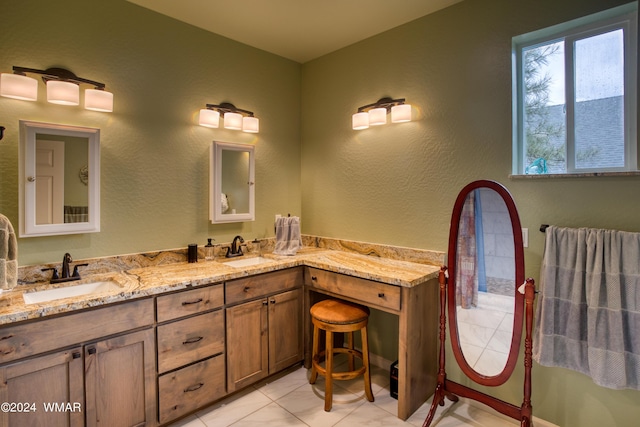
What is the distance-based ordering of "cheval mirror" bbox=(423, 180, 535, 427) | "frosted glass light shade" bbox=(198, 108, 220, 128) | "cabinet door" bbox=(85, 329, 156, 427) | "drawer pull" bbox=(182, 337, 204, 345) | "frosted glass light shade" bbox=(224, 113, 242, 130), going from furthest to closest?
1. "frosted glass light shade" bbox=(224, 113, 242, 130)
2. "frosted glass light shade" bbox=(198, 108, 220, 128)
3. "drawer pull" bbox=(182, 337, 204, 345)
4. "cheval mirror" bbox=(423, 180, 535, 427)
5. "cabinet door" bbox=(85, 329, 156, 427)

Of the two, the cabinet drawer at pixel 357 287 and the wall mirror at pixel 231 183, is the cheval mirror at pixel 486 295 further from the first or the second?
the wall mirror at pixel 231 183

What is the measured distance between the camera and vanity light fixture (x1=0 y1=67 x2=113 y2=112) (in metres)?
1.89

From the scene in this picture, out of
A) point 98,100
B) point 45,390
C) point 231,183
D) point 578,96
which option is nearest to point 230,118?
point 231,183

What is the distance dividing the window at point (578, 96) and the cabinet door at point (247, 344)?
198cm

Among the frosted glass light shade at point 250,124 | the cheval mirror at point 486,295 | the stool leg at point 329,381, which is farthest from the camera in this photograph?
the frosted glass light shade at point 250,124

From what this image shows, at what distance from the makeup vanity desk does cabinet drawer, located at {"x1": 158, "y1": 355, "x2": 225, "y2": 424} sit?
896 millimetres

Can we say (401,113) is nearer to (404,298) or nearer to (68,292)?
(404,298)

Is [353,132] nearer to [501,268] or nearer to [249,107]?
[249,107]

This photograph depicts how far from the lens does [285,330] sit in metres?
2.62

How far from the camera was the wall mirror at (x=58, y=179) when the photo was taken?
197cm

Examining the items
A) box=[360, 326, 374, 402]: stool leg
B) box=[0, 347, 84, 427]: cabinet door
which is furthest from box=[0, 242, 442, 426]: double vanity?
box=[360, 326, 374, 402]: stool leg

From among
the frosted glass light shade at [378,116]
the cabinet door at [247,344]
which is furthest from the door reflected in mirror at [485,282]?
the cabinet door at [247,344]

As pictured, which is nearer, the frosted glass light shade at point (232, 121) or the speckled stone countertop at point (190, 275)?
the speckled stone countertop at point (190, 275)

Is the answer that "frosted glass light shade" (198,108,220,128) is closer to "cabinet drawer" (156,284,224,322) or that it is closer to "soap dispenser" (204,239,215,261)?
"soap dispenser" (204,239,215,261)
